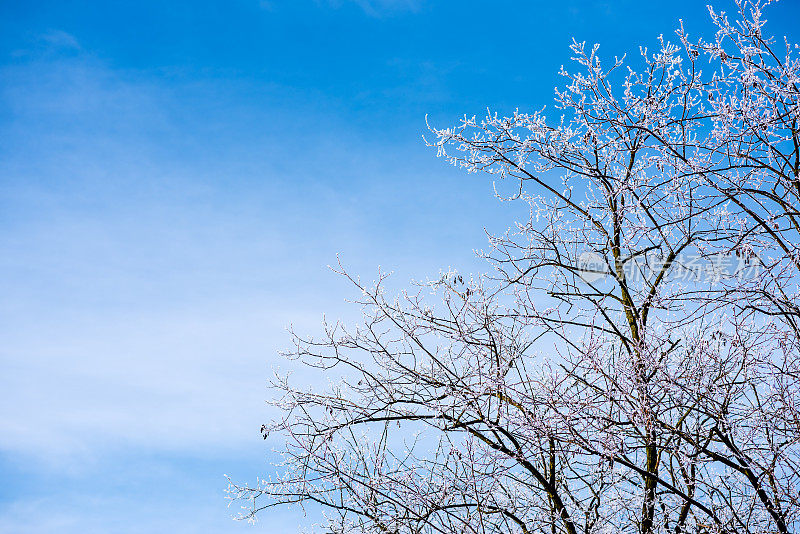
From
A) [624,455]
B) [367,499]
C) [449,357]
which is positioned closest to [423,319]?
[449,357]

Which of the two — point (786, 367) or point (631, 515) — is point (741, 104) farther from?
point (631, 515)

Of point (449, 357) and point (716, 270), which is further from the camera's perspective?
point (449, 357)

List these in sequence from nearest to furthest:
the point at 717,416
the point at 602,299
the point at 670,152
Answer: the point at 717,416
the point at 670,152
the point at 602,299

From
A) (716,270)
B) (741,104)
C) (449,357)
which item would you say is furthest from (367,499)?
(741,104)

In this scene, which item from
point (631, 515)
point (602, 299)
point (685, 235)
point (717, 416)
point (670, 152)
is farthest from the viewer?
point (602, 299)

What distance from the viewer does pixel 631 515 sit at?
5219 mm

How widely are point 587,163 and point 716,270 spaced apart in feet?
5.38

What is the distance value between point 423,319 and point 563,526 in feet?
6.34

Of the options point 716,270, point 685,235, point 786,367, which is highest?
point 685,235

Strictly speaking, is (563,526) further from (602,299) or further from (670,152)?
(670,152)

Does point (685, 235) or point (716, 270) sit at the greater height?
point (685, 235)

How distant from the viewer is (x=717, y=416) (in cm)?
427

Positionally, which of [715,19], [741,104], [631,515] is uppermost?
[715,19]

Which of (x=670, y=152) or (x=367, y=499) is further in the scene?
(x=367, y=499)
